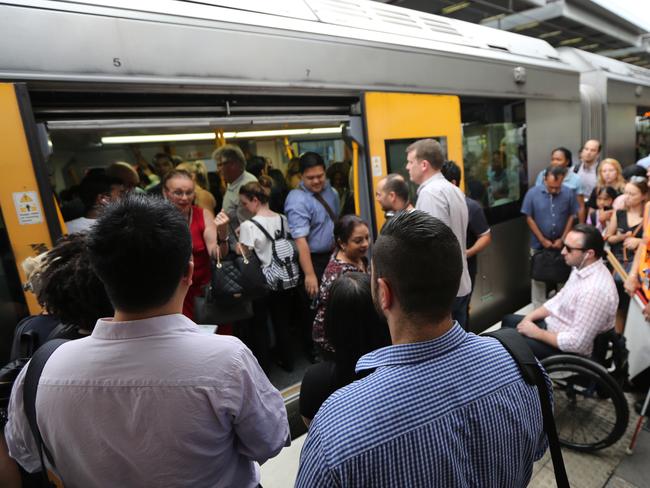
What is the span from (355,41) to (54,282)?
2.32 metres

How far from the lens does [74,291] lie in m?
1.19

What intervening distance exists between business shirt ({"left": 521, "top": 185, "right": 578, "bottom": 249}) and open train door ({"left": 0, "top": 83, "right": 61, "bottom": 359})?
160 inches

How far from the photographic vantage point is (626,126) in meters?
6.57

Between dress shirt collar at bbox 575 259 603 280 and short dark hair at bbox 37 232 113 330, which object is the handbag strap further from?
short dark hair at bbox 37 232 113 330

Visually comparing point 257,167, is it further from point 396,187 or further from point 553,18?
point 553,18

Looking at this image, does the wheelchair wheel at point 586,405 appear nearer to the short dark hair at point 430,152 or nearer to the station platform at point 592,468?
the station platform at point 592,468

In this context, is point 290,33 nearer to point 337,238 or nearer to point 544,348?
point 337,238

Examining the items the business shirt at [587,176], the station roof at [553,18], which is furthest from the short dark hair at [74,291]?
the station roof at [553,18]

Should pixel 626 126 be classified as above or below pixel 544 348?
above

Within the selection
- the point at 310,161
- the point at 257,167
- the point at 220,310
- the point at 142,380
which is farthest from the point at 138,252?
the point at 257,167

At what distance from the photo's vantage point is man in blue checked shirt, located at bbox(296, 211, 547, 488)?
735 mm

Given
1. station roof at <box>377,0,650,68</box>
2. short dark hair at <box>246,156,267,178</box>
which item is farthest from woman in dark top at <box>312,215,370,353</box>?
station roof at <box>377,0,650,68</box>

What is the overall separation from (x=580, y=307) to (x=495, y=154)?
2125mm

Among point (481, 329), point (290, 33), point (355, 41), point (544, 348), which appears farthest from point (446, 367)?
point (481, 329)
